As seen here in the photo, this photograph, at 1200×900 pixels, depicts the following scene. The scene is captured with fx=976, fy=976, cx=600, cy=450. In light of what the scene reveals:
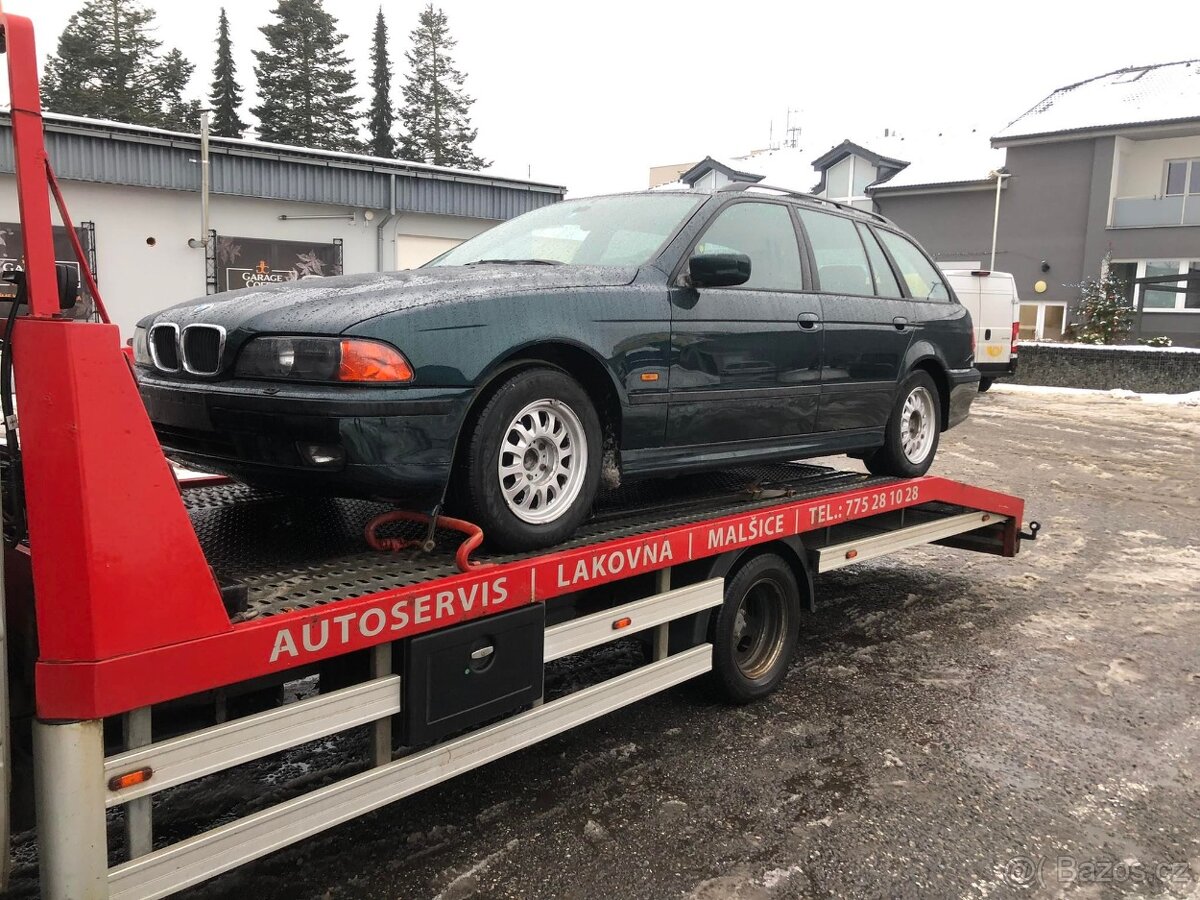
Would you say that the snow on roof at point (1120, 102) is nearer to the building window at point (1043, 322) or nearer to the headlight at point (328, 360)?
the building window at point (1043, 322)

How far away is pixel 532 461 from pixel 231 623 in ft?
4.20

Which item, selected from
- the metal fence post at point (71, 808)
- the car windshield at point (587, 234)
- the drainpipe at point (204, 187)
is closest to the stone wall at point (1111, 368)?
the drainpipe at point (204, 187)

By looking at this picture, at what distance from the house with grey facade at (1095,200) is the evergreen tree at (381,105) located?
1119 inches

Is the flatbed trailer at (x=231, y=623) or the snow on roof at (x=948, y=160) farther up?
the snow on roof at (x=948, y=160)

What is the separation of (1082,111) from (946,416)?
27.3m

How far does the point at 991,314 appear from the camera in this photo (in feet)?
49.9

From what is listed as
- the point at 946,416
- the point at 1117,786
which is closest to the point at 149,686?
the point at 1117,786

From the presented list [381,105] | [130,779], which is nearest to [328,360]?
[130,779]

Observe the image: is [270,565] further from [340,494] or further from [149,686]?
[149,686]

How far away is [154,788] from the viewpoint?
7.72 feet

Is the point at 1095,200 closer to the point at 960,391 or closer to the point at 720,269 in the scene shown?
the point at 960,391

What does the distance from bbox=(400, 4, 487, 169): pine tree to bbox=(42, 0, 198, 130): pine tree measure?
11.1 m

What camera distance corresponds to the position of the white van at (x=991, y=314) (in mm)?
15000

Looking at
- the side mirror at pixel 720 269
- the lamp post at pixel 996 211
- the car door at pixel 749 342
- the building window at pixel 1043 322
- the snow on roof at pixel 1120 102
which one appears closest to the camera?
the side mirror at pixel 720 269
